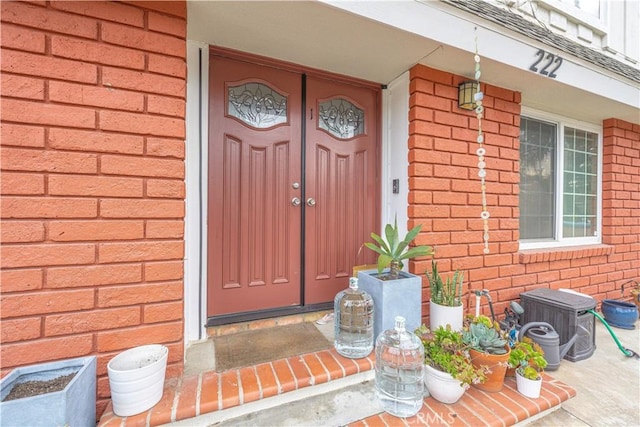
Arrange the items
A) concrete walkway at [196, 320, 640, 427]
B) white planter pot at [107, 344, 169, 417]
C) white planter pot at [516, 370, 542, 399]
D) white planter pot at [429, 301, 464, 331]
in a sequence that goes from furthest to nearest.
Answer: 1. white planter pot at [429, 301, 464, 331]
2. white planter pot at [516, 370, 542, 399]
3. concrete walkway at [196, 320, 640, 427]
4. white planter pot at [107, 344, 169, 417]

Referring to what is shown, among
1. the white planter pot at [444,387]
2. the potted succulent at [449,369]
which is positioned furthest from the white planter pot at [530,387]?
the white planter pot at [444,387]

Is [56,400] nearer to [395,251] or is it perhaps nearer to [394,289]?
[394,289]

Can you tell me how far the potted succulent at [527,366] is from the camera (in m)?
1.44

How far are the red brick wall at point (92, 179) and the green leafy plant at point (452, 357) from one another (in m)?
1.40

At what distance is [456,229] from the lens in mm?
2141

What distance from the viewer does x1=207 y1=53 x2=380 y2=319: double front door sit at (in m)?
1.91

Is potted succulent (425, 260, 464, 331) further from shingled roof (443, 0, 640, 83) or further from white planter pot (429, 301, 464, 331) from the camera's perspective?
shingled roof (443, 0, 640, 83)

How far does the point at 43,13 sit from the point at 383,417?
2474 millimetres

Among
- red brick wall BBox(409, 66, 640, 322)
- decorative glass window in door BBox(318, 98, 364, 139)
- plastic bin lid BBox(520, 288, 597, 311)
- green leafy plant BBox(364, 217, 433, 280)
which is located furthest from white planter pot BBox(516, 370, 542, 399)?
decorative glass window in door BBox(318, 98, 364, 139)

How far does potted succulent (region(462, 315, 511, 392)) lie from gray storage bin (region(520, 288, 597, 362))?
0.90 metres

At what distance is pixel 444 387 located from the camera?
1360 mm

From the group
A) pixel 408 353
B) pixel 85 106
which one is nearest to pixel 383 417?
pixel 408 353

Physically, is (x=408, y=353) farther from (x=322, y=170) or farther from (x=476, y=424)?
(x=322, y=170)

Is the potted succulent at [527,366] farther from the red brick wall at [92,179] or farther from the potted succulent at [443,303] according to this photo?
the red brick wall at [92,179]
